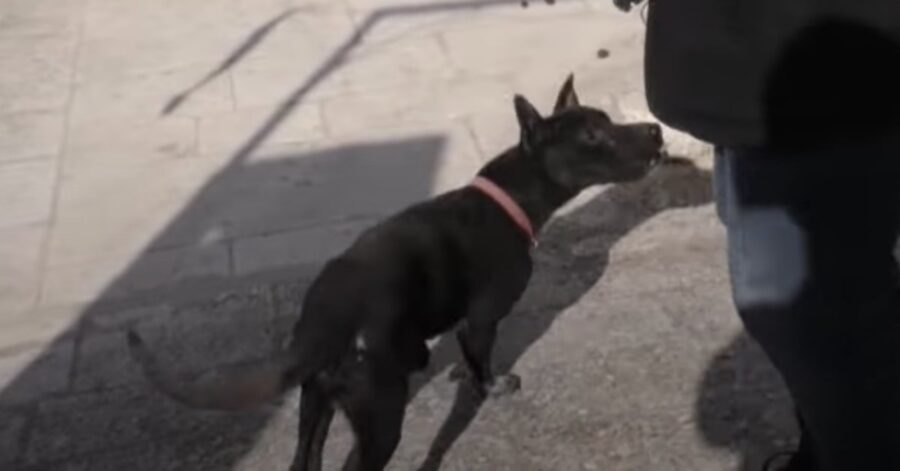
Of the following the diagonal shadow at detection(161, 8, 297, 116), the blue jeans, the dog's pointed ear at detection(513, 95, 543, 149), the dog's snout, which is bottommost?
the diagonal shadow at detection(161, 8, 297, 116)

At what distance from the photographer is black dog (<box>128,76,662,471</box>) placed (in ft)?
9.80

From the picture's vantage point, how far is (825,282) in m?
2.23

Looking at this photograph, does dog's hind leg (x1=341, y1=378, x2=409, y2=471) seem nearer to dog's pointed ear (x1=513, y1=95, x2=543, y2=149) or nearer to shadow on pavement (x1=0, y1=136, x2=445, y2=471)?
shadow on pavement (x1=0, y1=136, x2=445, y2=471)

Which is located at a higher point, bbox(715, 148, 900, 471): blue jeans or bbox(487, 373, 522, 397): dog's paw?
bbox(715, 148, 900, 471): blue jeans

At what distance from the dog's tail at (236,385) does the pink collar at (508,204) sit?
34.1 inches

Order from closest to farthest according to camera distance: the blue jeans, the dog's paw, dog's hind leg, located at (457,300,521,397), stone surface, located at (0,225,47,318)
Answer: the blue jeans < dog's hind leg, located at (457,300,521,397) < the dog's paw < stone surface, located at (0,225,47,318)

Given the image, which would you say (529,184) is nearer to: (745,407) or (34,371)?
(745,407)

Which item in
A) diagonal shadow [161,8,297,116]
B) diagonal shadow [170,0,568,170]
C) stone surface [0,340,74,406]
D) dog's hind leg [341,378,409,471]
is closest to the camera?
dog's hind leg [341,378,409,471]

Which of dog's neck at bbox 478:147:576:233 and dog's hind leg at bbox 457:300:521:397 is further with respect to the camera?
dog's neck at bbox 478:147:576:233

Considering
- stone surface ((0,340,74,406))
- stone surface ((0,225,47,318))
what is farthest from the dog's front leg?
stone surface ((0,225,47,318))

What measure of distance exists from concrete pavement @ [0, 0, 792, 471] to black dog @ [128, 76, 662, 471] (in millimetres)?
309

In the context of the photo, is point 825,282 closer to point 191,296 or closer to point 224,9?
point 191,296

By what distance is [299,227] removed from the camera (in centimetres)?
485

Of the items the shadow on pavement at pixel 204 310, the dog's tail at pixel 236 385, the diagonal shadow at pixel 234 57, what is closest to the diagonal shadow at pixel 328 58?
the diagonal shadow at pixel 234 57
